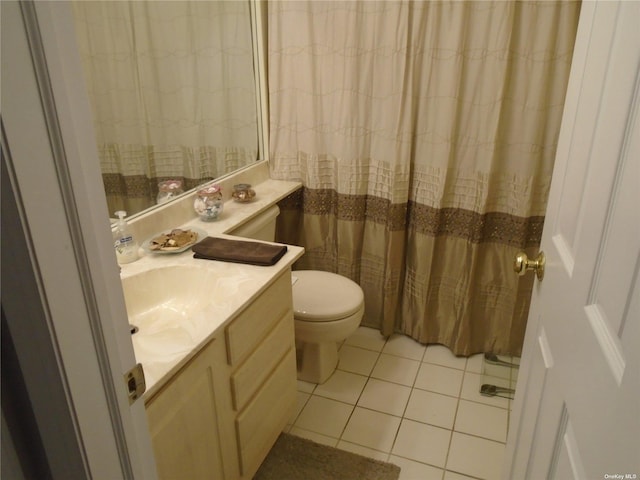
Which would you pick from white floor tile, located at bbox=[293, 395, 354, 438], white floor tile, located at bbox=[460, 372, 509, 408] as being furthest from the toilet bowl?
white floor tile, located at bbox=[460, 372, 509, 408]

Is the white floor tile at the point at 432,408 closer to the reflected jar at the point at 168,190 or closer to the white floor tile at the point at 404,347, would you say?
the white floor tile at the point at 404,347

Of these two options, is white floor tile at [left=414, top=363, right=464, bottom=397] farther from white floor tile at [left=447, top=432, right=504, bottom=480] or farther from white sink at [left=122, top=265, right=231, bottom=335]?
white sink at [left=122, top=265, right=231, bottom=335]

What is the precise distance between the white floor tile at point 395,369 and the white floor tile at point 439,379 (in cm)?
4

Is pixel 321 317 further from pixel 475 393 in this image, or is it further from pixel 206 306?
pixel 475 393

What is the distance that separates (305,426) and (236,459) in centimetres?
56

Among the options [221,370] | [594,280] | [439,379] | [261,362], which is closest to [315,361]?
[439,379]

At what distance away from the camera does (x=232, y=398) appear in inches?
51.9

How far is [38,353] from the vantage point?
1.73ft

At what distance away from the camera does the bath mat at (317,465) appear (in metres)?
1.66

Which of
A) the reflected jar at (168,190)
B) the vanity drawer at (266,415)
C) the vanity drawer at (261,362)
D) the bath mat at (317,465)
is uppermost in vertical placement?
the reflected jar at (168,190)

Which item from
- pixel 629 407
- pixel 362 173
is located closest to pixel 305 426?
pixel 362 173

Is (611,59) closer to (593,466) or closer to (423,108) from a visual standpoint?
(593,466)

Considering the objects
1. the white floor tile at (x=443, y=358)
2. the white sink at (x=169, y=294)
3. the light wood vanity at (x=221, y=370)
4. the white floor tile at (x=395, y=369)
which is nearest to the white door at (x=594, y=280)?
the light wood vanity at (x=221, y=370)

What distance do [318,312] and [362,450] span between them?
0.56 m
